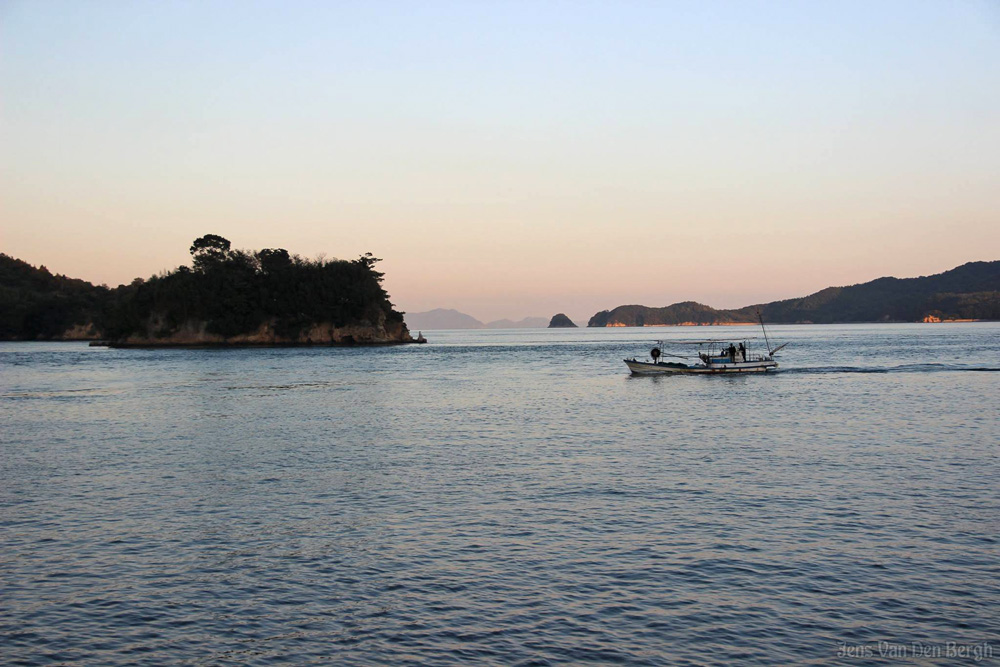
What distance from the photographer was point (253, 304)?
6570 inches

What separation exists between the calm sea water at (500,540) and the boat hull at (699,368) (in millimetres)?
33241

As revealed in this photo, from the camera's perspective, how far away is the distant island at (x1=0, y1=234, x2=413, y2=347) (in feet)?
538

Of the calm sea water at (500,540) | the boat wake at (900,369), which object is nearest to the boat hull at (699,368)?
the boat wake at (900,369)

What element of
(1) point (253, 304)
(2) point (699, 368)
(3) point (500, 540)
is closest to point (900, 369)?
(2) point (699, 368)

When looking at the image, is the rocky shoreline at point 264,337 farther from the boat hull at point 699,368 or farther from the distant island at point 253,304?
the boat hull at point 699,368

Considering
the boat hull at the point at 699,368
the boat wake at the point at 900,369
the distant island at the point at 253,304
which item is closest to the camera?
the boat wake at the point at 900,369

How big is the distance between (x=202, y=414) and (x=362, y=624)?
34555 millimetres

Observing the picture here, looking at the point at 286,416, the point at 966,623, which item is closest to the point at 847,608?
the point at 966,623

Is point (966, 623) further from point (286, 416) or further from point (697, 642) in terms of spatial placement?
point (286, 416)

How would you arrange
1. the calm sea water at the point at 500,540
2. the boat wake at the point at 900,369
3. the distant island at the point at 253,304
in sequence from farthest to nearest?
the distant island at the point at 253,304 → the boat wake at the point at 900,369 → the calm sea water at the point at 500,540

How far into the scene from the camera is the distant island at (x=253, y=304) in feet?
538

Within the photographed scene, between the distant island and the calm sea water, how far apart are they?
132962 millimetres

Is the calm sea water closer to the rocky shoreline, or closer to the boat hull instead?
the boat hull

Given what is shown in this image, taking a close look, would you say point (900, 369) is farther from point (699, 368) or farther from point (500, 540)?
point (500, 540)
